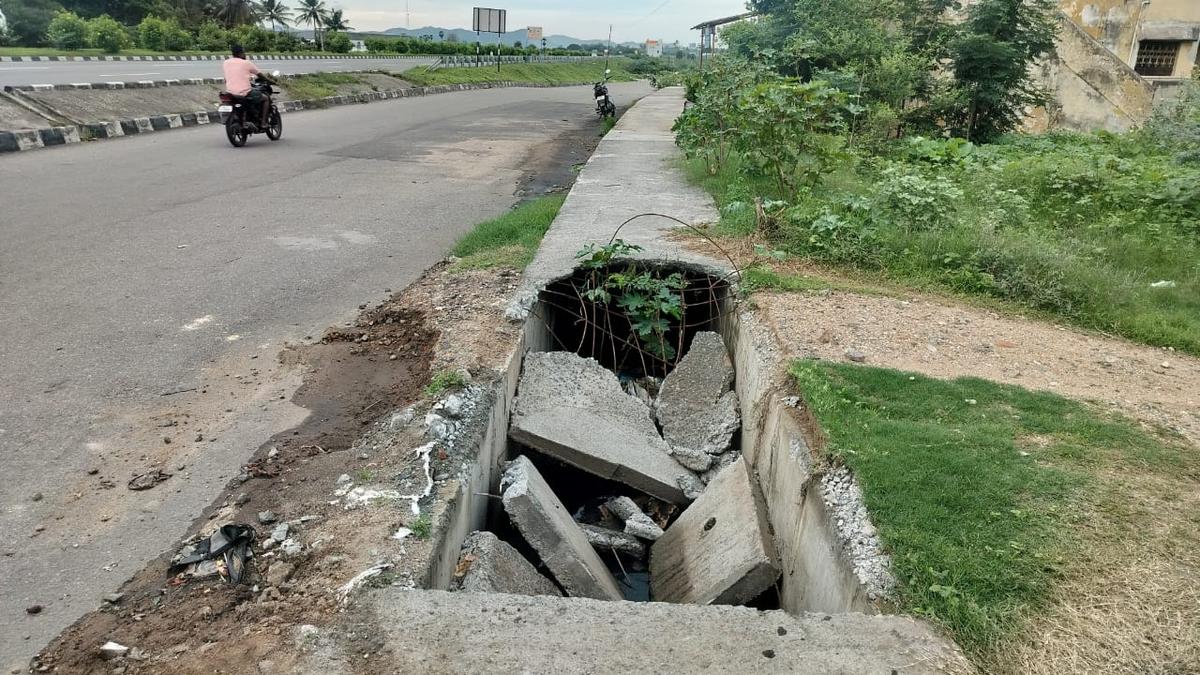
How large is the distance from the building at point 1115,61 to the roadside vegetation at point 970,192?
363 centimetres

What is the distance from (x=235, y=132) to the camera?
11.4 meters

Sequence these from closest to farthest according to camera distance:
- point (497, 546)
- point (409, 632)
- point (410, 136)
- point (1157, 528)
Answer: point (409, 632) < point (1157, 528) < point (497, 546) < point (410, 136)

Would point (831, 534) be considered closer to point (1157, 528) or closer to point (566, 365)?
point (1157, 528)

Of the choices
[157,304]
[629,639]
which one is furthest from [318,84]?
[629,639]

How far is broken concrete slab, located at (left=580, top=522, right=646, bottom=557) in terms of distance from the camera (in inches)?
161

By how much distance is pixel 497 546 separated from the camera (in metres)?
3.27

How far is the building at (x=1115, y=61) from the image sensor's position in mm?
16641

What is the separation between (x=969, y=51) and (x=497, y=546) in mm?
12446

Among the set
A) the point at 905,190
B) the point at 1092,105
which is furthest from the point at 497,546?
the point at 1092,105

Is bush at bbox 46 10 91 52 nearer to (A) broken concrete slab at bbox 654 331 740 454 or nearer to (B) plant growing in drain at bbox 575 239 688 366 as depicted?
(B) plant growing in drain at bbox 575 239 688 366

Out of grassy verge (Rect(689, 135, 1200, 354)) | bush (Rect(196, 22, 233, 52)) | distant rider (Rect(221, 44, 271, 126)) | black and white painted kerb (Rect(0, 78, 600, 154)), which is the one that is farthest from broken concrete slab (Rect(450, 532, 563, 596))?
bush (Rect(196, 22, 233, 52))

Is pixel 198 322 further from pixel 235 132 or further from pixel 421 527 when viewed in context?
pixel 235 132

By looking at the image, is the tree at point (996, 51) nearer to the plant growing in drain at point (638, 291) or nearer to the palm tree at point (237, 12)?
the plant growing in drain at point (638, 291)

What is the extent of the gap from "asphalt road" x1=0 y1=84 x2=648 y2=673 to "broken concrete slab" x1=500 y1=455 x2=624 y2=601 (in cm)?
119
